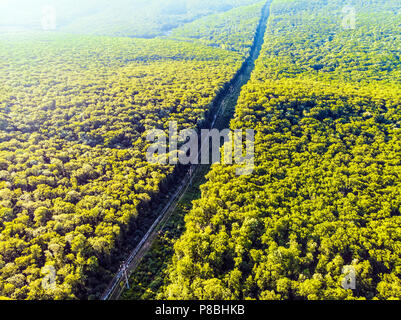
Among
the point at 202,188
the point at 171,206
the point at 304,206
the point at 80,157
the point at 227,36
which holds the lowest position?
the point at 171,206

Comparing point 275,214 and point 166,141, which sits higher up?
point 166,141

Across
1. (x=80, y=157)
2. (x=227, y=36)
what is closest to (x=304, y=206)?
(x=80, y=157)

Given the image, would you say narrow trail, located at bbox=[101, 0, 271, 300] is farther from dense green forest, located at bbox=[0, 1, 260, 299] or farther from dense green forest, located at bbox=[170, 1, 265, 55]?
dense green forest, located at bbox=[170, 1, 265, 55]

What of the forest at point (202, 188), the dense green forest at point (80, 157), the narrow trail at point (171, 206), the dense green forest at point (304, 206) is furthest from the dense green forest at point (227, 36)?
the dense green forest at point (304, 206)

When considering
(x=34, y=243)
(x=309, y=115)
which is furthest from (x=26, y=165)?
(x=309, y=115)

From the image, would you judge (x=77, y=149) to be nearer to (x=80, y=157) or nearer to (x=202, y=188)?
(x=80, y=157)

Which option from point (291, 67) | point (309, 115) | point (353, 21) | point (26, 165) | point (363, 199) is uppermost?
point (353, 21)

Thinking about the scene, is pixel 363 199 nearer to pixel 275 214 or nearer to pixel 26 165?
pixel 275 214
